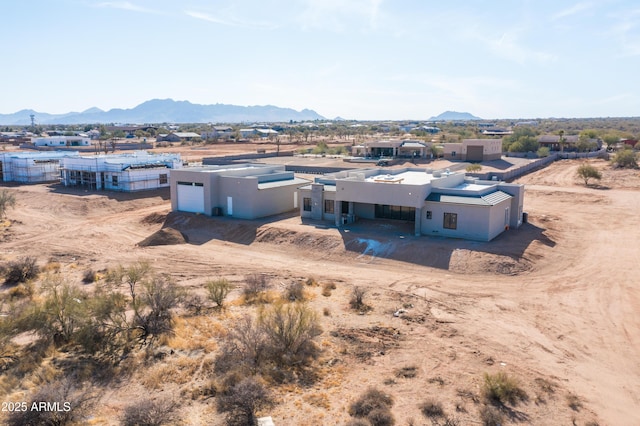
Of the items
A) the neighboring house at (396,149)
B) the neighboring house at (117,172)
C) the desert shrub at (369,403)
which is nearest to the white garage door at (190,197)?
the neighboring house at (117,172)

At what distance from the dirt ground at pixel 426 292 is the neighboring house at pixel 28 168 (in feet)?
52.6

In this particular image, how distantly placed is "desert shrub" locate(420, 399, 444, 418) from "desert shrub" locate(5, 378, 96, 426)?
32.3ft

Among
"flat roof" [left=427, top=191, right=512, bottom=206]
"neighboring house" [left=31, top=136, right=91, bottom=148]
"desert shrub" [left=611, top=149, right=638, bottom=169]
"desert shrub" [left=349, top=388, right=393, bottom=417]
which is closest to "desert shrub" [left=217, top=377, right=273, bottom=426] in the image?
"desert shrub" [left=349, top=388, right=393, bottom=417]

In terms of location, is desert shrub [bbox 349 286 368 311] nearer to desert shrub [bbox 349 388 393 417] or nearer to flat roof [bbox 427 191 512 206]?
desert shrub [bbox 349 388 393 417]

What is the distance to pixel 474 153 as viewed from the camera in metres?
80.9

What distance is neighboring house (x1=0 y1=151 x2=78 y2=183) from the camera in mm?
65875

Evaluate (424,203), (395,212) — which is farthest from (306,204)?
(424,203)

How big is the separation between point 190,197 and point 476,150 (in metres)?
50.8

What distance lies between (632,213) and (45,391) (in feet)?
155

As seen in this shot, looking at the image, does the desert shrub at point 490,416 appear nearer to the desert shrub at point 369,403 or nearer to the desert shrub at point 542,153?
the desert shrub at point 369,403

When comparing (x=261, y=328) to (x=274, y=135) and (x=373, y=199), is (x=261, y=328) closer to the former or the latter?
(x=373, y=199)

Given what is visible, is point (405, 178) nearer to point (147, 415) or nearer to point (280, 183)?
point (280, 183)

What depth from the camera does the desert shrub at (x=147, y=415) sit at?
554 inches

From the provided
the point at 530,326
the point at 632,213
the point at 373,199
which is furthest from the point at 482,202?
the point at 632,213
